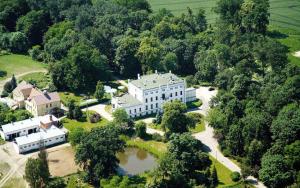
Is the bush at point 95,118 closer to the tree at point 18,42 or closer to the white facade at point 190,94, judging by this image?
the white facade at point 190,94

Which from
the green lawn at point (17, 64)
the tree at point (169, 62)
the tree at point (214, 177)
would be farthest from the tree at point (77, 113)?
the tree at point (214, 177)

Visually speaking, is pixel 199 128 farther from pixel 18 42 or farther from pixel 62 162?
pixel 18 42

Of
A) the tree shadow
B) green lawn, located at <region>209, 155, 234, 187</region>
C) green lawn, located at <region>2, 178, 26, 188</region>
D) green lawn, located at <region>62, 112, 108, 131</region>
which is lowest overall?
green lawn, located at <region>209, 155, 234, 187</region>

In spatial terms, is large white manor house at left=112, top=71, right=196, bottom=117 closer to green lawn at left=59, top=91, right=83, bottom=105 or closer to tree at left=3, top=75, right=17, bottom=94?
green lawn at left=59, top=91, right=83, bottom=105

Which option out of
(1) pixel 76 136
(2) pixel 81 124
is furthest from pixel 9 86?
(1) pixel 76 136

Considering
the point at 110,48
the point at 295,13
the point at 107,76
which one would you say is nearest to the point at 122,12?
the point at 110,48

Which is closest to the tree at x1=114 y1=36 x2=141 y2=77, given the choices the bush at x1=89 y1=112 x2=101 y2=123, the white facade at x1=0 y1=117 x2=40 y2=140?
the bush at x1=89 y1=112 x2=101 y2=123
